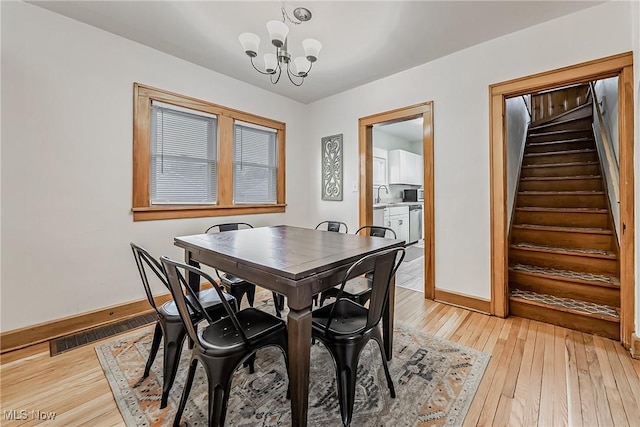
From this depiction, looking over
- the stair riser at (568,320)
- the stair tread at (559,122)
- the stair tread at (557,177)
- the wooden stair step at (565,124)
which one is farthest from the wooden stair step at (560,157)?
the stair riser at (568,320)

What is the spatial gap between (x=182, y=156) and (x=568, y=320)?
157 inches

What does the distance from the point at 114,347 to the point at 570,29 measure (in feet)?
14.4

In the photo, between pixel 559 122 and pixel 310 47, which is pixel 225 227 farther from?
pixel 559 122

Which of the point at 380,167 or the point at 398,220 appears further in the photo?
the point at 380,167

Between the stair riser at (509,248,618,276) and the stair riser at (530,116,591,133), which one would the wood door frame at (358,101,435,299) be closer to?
the stair riser at (509,248,618,276)

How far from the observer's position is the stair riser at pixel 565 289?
7.66 ft

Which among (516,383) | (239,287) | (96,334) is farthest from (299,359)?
(96,334)

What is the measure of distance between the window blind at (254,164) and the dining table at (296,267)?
1634mm

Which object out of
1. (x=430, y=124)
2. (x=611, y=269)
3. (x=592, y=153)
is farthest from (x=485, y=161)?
(x=592, y=153)

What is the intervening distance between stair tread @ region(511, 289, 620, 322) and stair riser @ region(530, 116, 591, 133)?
3.09 metres

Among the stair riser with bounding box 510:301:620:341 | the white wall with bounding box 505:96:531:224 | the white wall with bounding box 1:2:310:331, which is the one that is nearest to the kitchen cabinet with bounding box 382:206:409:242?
the white wall with bounding box 505:96:531:224

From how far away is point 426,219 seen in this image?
10.1ft

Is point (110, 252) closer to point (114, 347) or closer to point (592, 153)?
point (114, 347)

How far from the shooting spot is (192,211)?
3.08m
